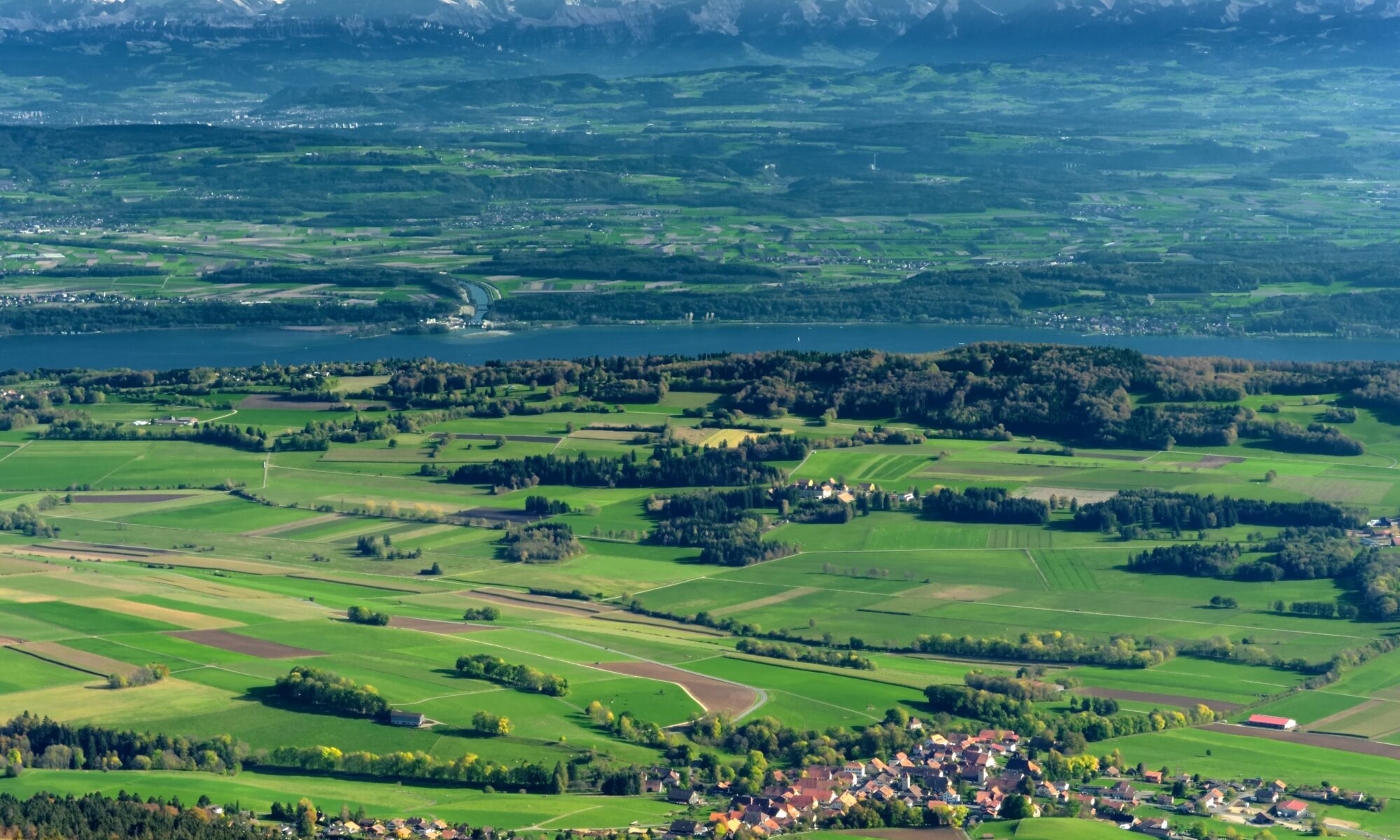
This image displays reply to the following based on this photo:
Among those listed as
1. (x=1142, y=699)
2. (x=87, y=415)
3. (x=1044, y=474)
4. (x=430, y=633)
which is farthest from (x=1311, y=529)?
(x=87, y=415)

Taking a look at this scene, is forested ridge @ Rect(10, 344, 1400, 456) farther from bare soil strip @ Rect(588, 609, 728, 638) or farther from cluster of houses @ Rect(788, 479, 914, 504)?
bare soil strip @ Rect(588, 609, 728, 638)

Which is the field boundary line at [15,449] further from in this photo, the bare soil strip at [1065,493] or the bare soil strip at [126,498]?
the bare soil strip at [1065,493]

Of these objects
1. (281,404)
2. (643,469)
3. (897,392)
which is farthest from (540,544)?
(281,404)

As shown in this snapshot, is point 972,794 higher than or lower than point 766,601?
lower

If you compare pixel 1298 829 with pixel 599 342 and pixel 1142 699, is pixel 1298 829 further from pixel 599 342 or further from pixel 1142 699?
pixel 599 342

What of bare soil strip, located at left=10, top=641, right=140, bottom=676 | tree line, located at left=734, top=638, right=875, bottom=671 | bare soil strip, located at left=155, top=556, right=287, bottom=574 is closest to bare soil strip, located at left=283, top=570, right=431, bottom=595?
bare soil strip, located at left=155, top=556, right=287, bottom=574

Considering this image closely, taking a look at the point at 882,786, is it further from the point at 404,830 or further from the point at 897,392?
Answer: the point at 897,392
